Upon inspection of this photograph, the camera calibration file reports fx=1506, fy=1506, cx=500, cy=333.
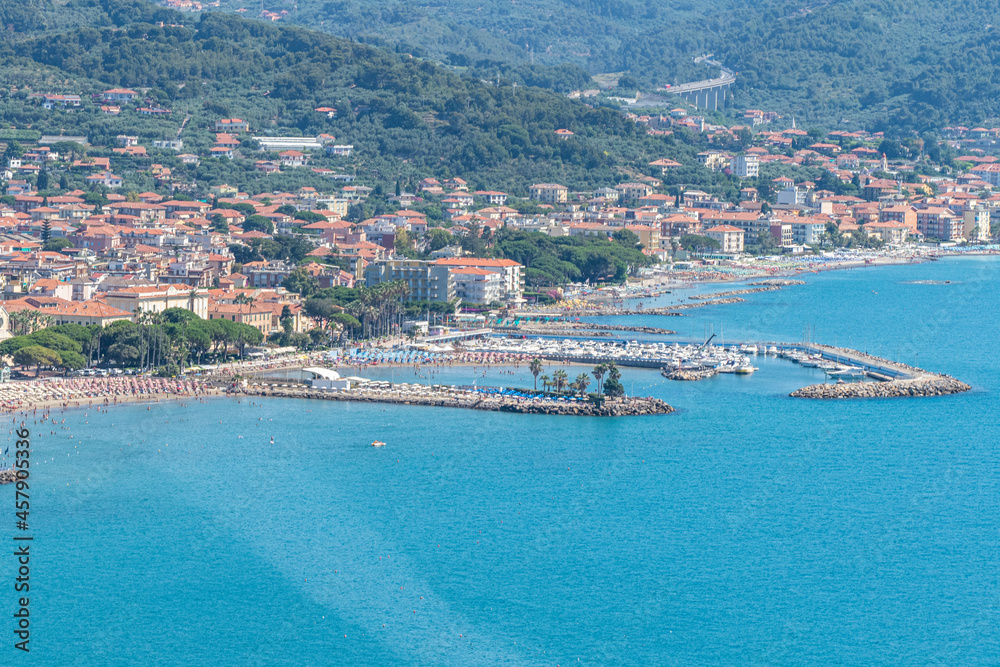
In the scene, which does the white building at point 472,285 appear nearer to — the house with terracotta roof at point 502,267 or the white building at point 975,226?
the house with terracotta roof at point 502,267

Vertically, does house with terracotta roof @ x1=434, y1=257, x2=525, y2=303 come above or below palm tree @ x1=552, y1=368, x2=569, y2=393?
above

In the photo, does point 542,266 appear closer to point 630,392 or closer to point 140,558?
point 630,392

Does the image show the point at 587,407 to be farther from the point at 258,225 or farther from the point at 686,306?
the point at 258,225

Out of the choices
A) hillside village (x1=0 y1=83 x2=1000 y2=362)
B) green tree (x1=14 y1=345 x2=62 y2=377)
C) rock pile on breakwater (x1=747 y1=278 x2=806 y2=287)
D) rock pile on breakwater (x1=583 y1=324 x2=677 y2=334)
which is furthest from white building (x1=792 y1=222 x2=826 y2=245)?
green tree (x1=14 y1=345 x2=62 y2=377)

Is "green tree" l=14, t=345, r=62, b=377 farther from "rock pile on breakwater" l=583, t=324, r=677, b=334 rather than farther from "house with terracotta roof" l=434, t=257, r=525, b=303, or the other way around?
"house with terracotta roof" l=434, t=257, r=525, b=303

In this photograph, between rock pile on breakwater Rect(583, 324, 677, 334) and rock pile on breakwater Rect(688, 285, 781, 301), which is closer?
rock pile on breakwater Rect(583, 324, 677, 334)

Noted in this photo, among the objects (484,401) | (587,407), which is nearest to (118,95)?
(484,401)

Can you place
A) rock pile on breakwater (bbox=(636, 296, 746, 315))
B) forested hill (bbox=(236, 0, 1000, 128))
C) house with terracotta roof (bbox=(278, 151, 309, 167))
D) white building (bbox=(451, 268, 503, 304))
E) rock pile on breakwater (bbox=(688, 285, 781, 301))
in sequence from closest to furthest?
white building (bbox=(451, 268, 503, 304)) < rock pile on breakwater (bbox=(636, 296, 746, 315)) < rock pile on breakwater (bbox=(688, 285, 781, 301)) < house with terracotta roof (bbox=(278, 151, 309, 167)) < forested hill (bbox=(236, 0, 1000, 128))
